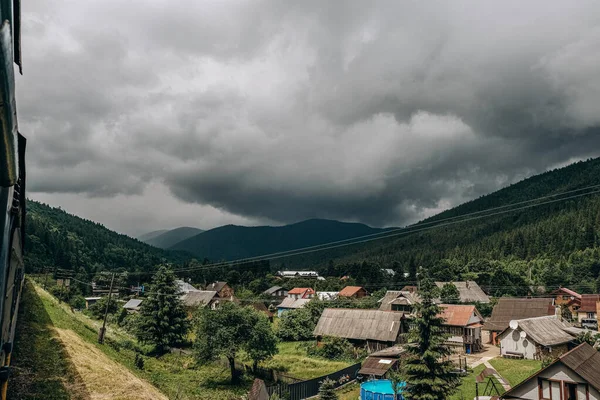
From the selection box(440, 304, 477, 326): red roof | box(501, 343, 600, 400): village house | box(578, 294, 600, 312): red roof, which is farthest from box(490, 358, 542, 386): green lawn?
box(578, 294, 600, 312): red roof

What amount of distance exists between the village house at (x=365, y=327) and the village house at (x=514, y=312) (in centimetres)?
1352

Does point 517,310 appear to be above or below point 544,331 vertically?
above

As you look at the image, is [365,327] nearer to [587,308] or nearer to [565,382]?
[565,382]

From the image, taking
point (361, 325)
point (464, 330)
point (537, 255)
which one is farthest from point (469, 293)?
point (537, 255)

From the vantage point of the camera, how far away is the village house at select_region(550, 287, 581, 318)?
7450cm

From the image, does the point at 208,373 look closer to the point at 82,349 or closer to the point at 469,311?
the point at 82,349

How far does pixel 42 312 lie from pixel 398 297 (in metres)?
56.4

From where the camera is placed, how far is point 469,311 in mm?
50938

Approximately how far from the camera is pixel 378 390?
3128 cm

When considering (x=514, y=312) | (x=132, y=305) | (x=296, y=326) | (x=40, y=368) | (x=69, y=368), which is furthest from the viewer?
(x=132, y=305)

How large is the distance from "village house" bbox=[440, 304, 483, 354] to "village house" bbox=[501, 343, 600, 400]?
2548 centimetres

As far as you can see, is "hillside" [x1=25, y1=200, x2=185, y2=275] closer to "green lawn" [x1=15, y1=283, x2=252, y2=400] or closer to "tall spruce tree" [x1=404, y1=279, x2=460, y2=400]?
"green lawn" [x1=15, y1=283, x2=252, y2=400]

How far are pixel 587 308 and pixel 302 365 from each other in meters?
55.9

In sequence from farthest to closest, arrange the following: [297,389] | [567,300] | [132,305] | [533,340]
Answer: [132,305]
[567,300]
[533,340]
[297,389]
